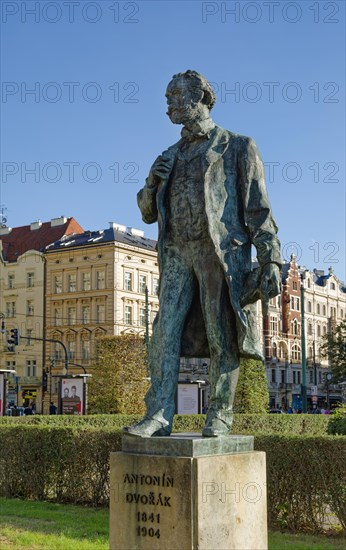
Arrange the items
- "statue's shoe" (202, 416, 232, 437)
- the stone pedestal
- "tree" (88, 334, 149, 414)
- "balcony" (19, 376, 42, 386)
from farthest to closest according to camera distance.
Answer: "balcony" (19, 376, 42, 386) < "tree" (88, 334, 149, 414) < "statue's shoe" (202, 416, 232, 437) < the stone pedestal

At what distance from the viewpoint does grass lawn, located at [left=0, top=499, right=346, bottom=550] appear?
860cm

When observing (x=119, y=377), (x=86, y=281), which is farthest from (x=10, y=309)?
(x=119, y=377)

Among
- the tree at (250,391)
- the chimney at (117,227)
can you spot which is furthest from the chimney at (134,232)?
the tree at (250,391)

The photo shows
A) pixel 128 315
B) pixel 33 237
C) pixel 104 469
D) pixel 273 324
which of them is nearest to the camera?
pixel 104 469

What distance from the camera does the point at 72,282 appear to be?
2682 inches

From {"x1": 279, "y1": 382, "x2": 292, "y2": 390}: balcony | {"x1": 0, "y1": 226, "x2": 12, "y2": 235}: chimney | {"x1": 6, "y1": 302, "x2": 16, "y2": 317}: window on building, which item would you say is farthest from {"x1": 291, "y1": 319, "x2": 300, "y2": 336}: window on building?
{"x1": 0, "y1": 226, "x2": 12, "y2": 235}: chimney

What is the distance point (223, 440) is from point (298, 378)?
81.1 meters

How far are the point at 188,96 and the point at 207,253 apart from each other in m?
1.17

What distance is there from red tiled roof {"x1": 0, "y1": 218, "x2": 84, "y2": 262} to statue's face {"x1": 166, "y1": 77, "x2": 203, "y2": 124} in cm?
6580

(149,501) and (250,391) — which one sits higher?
(250,391)

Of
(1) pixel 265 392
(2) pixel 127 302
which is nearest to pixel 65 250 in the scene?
(2) pixel 127 302

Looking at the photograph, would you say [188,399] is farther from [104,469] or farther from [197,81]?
[197,81]

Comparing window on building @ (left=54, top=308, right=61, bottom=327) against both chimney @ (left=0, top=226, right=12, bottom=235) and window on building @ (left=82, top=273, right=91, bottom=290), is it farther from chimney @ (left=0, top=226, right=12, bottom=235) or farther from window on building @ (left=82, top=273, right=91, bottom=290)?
chimney @ (left=0, top=226, right=12, bottom=235)

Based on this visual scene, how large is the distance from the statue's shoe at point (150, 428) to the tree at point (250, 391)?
2586 cm
